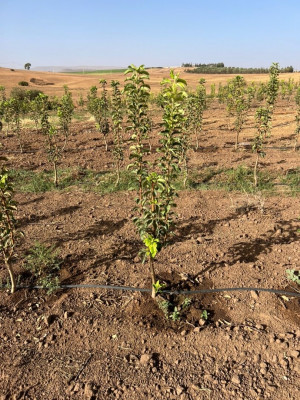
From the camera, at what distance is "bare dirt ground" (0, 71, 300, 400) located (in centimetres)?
346

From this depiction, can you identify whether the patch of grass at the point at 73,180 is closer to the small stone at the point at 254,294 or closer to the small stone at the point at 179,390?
the small stone at the point at 254,294

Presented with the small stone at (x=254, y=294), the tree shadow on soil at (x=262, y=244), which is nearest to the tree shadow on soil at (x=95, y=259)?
the tree shadow on soil at (x=262, y=244)

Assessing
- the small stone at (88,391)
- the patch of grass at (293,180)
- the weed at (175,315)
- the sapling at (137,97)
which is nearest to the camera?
the small stone at (88,391)

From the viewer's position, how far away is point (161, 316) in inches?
172

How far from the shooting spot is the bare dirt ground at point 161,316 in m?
3.46

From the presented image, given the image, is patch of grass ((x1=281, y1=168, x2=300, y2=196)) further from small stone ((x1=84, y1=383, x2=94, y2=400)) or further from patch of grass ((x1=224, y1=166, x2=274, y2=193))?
small stone ((x1=84, y1=383, x2=94, y2=400))

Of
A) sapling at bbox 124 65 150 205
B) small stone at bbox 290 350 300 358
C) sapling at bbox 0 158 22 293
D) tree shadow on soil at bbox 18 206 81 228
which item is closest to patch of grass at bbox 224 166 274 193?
sapling at bbox 124 65 150 205

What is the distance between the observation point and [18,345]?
13.0ft

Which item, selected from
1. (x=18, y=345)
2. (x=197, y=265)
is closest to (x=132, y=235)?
(x=197, y=265)

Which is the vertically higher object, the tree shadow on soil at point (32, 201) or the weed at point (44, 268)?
the tree shadow on soil at point (32, 201)

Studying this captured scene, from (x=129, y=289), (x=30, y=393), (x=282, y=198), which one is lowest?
(x=30, y=393)

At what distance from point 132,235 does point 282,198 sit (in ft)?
14.2

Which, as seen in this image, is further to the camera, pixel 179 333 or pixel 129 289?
pixel 129 289

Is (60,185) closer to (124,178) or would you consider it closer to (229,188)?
(124,178)
